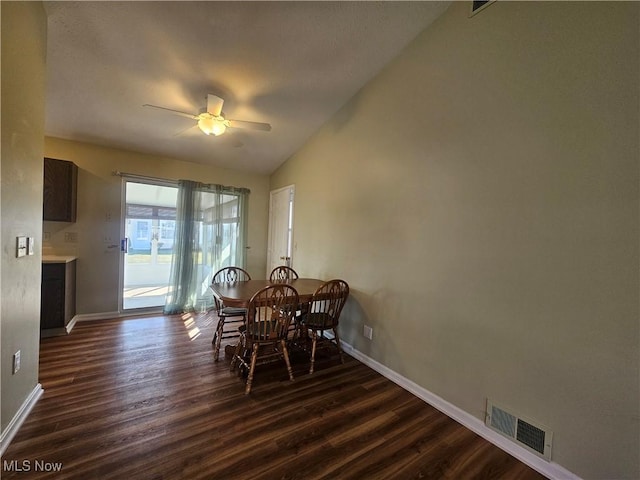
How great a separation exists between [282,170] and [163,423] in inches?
151

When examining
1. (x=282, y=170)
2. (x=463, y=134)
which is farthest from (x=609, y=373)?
(x=282, y=170)

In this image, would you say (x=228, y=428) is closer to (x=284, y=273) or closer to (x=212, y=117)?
(x=284, y=273)

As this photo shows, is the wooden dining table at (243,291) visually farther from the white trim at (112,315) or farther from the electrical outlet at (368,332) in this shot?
the white trim at (112,315)

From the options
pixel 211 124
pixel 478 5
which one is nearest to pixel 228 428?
pixel 211 124

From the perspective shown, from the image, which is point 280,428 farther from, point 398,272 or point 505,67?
point 505,67

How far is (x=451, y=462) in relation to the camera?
158cm

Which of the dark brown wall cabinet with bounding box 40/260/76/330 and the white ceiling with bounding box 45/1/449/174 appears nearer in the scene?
the white ceiling with bounding box 45/1/449/174

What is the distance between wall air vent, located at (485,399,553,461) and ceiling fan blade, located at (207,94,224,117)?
326 cm

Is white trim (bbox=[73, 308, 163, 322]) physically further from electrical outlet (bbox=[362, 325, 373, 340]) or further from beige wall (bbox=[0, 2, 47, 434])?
electrical outlet (bbox=[362, 325, 373, 340])

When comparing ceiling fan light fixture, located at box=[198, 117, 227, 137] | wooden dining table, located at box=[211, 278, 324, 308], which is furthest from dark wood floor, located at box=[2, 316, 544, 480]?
ceiling fan light fixture, located at box=[198, 117, 227, 137]

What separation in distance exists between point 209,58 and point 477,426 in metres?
3.72

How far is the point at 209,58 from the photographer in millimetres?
2375

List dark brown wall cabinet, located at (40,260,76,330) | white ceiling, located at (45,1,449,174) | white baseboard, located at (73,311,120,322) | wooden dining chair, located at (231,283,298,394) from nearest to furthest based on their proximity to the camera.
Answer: white ceiling, located at (45,1,449,174)
wooden dining chair, located at (231,283,298,394)
dark brown wall cabinet, located at (40,260,76,330)
white baseboard, located at (73,311,120,322)

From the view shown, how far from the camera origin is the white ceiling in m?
2.04
